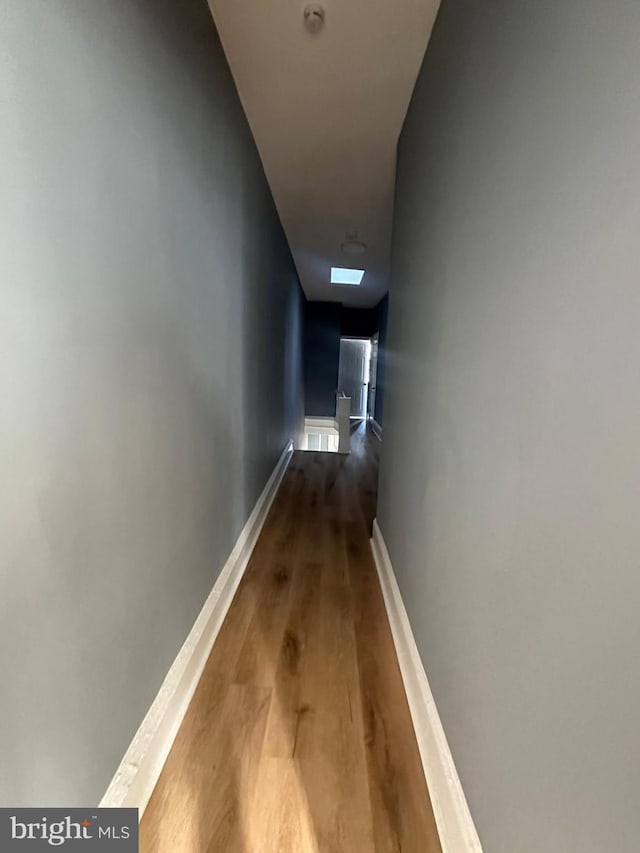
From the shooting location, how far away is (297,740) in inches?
47.1

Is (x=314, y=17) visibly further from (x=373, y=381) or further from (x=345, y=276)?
(x=373, y=381)

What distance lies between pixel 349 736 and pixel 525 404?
3.88 ft

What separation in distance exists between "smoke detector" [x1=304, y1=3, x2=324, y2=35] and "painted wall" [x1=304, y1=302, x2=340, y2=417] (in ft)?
18.0

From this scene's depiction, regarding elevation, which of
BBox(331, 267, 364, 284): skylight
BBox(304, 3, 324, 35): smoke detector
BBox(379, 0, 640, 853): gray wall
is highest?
BBox(331, 267, 364, 284): skylight

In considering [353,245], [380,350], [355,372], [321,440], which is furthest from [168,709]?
[355,372]

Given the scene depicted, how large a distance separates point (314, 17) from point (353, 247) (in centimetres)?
252

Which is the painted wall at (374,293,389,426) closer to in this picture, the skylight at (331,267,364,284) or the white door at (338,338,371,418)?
the skylight at (331,267,364,284)

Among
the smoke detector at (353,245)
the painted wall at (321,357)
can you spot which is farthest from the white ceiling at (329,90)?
the painted wall at (321,357)

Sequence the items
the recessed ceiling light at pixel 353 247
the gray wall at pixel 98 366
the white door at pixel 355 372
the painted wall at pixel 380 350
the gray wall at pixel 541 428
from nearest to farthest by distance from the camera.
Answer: the gray wall at pixel 541 428
the gray wall at pixel 98 366
the recessed ceiling light at pixel 353 247
the painted wall at pixel 380 350
the white door at pixel 355 372

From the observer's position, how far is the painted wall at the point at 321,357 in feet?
23.9

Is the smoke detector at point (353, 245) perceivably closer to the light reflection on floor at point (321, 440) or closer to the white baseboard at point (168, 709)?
the white baseboard at point (168, 709)

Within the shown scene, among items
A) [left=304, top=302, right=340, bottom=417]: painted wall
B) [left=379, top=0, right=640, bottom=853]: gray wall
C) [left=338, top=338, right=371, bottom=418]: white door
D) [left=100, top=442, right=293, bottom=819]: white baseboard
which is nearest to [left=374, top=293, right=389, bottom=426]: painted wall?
[left=304, top=302, right=340, bottom=417]: painted wall

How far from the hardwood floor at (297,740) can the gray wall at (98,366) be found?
247 millimetres

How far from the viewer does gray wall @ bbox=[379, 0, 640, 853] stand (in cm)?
49
